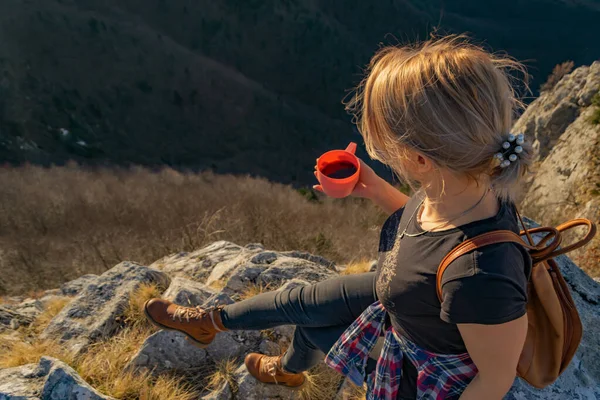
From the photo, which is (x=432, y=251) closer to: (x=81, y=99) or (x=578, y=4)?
(x=81, y=99)

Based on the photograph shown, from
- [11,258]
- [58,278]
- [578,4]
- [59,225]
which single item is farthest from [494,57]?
[578,4]

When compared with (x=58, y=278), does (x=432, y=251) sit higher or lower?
higher

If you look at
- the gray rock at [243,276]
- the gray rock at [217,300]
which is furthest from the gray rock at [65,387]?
the gray rock at [243,276]

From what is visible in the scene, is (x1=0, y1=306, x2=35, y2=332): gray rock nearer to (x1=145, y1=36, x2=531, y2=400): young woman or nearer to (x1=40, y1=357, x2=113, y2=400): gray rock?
(x1=40, y1=357, x2=113, y2=400): gray rock

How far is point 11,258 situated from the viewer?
26.8 feet

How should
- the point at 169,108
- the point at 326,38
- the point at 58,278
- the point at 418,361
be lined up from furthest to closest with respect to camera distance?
the point at 326,38 < the point at 169,108 < the point at 58,278 < the point at 418,361

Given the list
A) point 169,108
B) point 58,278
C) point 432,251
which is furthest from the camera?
point 169,108

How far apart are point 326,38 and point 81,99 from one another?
22.6 metres

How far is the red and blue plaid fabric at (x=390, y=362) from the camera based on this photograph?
1.29m

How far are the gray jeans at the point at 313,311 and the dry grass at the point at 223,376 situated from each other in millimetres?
418

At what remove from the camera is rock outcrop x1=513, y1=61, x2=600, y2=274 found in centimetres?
784

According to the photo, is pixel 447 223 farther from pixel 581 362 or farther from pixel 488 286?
pixel 581 362

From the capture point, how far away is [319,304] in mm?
1765

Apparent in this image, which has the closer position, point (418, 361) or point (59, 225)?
point (418, 361)
